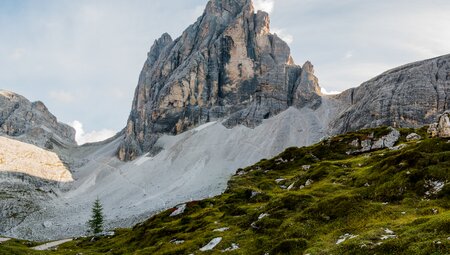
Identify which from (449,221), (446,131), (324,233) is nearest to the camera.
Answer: (449,221)

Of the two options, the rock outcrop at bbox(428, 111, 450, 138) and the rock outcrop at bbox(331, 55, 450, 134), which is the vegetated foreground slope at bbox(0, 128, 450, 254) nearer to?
the rock outcrop at bbox(428, 111, 450, 138)

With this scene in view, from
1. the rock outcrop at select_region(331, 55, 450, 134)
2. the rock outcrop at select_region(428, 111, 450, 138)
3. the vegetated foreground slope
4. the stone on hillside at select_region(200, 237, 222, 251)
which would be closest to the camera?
the vegetated foreground slope

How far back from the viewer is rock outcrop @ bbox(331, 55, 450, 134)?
169875 millimetres

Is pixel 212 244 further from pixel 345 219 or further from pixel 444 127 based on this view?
pixel 444 127

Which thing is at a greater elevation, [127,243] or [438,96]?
[438,96]

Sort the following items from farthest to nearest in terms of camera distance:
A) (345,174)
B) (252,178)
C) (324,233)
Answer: (252,178) < (345,174) < (324,233)

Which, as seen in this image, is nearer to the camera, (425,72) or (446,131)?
(446,131)

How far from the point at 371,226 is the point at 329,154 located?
82848mm

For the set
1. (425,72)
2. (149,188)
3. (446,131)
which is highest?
(425,72)

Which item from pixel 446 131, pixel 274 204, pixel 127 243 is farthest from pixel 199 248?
pixel 446 131

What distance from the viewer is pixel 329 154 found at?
113m

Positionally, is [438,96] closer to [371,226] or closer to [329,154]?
[329,154]

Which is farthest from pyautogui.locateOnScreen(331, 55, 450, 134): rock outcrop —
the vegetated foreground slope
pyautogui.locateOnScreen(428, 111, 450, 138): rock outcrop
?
the vegetated foreground slope

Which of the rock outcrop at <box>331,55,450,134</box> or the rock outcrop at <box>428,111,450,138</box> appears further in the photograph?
the rock outcrop at <box>331,55,450,134</box>
